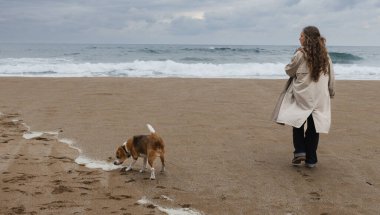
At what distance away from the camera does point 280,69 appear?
86.3 feet

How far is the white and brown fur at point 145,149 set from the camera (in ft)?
17.2

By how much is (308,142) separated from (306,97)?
0.62 meters

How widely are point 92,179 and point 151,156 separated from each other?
29.2 inches

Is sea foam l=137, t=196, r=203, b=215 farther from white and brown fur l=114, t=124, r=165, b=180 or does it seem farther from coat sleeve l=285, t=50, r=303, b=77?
coat sleeve l=285, t=50, r=303, b=77

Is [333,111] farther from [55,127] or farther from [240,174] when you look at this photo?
[55,127]

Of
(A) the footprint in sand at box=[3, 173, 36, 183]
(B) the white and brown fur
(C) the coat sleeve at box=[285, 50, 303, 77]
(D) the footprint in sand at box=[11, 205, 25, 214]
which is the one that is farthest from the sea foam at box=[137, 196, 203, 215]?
(C) the coat sleeve at box=[285, 50, 303, 77]

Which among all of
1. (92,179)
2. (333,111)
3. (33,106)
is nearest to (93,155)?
(92,179)

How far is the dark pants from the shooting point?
5727 millimetres

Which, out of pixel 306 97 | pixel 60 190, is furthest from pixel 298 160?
pixel 60 190

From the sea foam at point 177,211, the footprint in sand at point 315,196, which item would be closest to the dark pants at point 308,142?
the footprint in sand at point 315,196

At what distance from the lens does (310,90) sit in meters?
5.57

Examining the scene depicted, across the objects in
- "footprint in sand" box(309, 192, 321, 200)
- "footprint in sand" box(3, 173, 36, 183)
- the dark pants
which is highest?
the dark pants

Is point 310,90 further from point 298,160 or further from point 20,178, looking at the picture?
point 20,178

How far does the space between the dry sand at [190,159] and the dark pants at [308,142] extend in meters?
0.19
